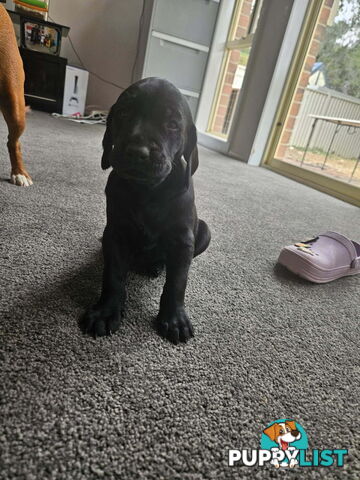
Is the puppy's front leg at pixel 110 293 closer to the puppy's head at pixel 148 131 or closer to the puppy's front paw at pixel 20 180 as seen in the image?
the puppy's head at pixel 148 131

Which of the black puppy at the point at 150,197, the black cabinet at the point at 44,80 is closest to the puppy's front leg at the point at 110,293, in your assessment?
the black puppy at the point at 150,197

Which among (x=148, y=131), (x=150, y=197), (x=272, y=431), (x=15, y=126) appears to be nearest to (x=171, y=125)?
(x=148, y=131)

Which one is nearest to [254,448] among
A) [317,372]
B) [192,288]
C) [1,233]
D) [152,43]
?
[317,372]

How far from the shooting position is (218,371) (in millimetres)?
657

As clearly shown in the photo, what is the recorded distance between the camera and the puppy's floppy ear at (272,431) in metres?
0.54

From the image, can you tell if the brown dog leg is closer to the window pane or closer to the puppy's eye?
the puppy's eye

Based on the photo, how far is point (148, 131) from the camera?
692mm

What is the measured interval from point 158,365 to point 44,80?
4.15m

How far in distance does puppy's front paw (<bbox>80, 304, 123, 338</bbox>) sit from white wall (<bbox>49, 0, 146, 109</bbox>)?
4.74 m

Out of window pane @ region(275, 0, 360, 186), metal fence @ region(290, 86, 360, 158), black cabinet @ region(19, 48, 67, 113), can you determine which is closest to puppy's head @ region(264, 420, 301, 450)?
window pane @ region(275, 0, 360, 186)

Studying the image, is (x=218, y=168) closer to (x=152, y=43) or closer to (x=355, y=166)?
(x=355, y=166)

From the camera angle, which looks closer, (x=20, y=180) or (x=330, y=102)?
(x=20, y=180)

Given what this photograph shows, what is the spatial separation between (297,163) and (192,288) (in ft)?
9.41

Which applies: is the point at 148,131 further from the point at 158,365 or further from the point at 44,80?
the point at 44,80
